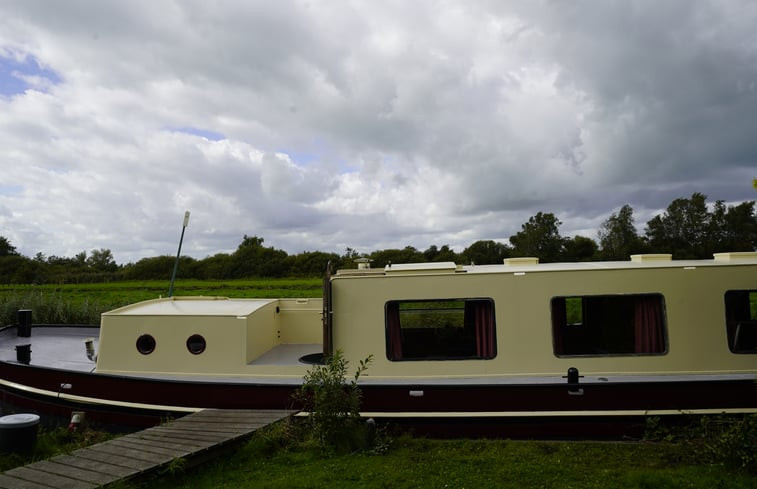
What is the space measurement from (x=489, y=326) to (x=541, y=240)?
2233 cm

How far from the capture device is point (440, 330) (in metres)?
7.36

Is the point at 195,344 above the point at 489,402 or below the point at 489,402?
above

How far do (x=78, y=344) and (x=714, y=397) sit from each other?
10652 millimetres

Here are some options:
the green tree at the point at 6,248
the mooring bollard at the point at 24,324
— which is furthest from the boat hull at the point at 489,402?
the green tree at the point at 6,248

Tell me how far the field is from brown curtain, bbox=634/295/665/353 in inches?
39.0

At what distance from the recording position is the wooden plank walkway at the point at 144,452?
4699mm

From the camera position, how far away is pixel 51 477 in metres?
4.77

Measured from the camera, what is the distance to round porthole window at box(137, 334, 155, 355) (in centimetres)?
725

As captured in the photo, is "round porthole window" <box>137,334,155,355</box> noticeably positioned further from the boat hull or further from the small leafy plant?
the small leafy plant

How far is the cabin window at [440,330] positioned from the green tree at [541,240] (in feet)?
67.9

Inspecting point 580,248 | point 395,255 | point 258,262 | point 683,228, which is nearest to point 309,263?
point 258,262

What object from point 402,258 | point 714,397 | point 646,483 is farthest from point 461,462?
point 402,258

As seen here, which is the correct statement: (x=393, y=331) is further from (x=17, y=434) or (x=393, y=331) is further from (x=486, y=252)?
(x=486, y=252)

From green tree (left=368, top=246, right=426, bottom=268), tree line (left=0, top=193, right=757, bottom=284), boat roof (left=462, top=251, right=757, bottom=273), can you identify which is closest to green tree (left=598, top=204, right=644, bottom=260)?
tree line (left=0, top=193, right=757, bottom=284)
